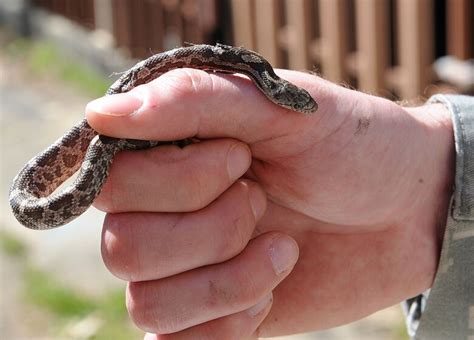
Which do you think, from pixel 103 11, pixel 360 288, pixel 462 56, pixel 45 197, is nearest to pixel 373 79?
pixel 462 56

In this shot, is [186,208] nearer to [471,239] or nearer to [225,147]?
[225,147]

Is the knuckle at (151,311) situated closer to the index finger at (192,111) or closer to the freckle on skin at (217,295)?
the freckle on skin at (217,295)

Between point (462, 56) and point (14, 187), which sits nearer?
point (14, 187)

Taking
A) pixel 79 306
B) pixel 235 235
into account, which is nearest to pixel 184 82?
pixel 235 235

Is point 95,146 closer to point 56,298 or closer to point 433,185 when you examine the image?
point 433,185

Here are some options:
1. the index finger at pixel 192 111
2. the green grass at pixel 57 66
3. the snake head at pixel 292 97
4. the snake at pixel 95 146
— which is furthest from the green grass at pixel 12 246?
the snake head at pixel 292 97

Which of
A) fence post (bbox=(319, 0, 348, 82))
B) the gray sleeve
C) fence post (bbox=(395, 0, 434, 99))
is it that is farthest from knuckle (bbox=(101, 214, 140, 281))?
fence post (bbox=(319, 0, 348, 82))
